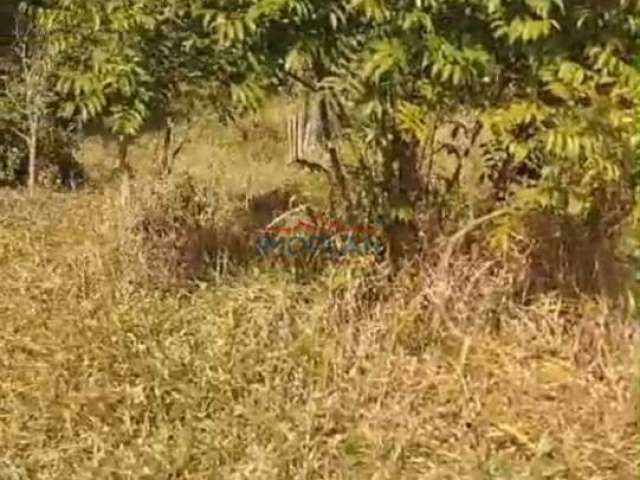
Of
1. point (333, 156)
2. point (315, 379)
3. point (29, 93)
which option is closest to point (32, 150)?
point (29, 93)

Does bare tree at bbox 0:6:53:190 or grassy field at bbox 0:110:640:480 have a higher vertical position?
bare tree at bbox 0:6:53:190

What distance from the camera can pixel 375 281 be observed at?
4.40m

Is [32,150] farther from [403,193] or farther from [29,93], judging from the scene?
[403,193]

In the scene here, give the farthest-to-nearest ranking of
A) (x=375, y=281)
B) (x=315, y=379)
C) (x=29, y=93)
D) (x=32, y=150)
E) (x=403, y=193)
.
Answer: (x=32, y=150)
(x=29, y=93)
(x=403, y=193)
(x=375, y=281)
(x=315, y=379)

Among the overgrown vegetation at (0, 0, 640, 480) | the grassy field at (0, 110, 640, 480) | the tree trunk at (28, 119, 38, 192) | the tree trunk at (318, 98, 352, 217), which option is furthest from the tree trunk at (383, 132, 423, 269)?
the tree trunk at (28, 119, 38, 192)

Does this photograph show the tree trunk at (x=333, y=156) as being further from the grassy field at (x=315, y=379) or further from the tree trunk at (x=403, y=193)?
the grassy field at (x=315, y=379)

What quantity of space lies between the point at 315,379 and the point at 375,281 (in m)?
0.73

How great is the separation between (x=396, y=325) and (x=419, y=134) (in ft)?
2.47

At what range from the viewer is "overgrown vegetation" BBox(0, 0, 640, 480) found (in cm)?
352

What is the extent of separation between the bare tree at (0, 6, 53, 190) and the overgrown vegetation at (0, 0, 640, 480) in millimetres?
3550

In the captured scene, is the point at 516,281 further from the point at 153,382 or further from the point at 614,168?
the point at 153,382

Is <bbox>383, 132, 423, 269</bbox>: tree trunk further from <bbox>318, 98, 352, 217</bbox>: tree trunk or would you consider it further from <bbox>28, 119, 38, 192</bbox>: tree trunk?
<bbox>28, 119, 38, 192</bbox>: tree trunk

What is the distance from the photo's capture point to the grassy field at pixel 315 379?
3.43 metres

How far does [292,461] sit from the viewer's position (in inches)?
134
